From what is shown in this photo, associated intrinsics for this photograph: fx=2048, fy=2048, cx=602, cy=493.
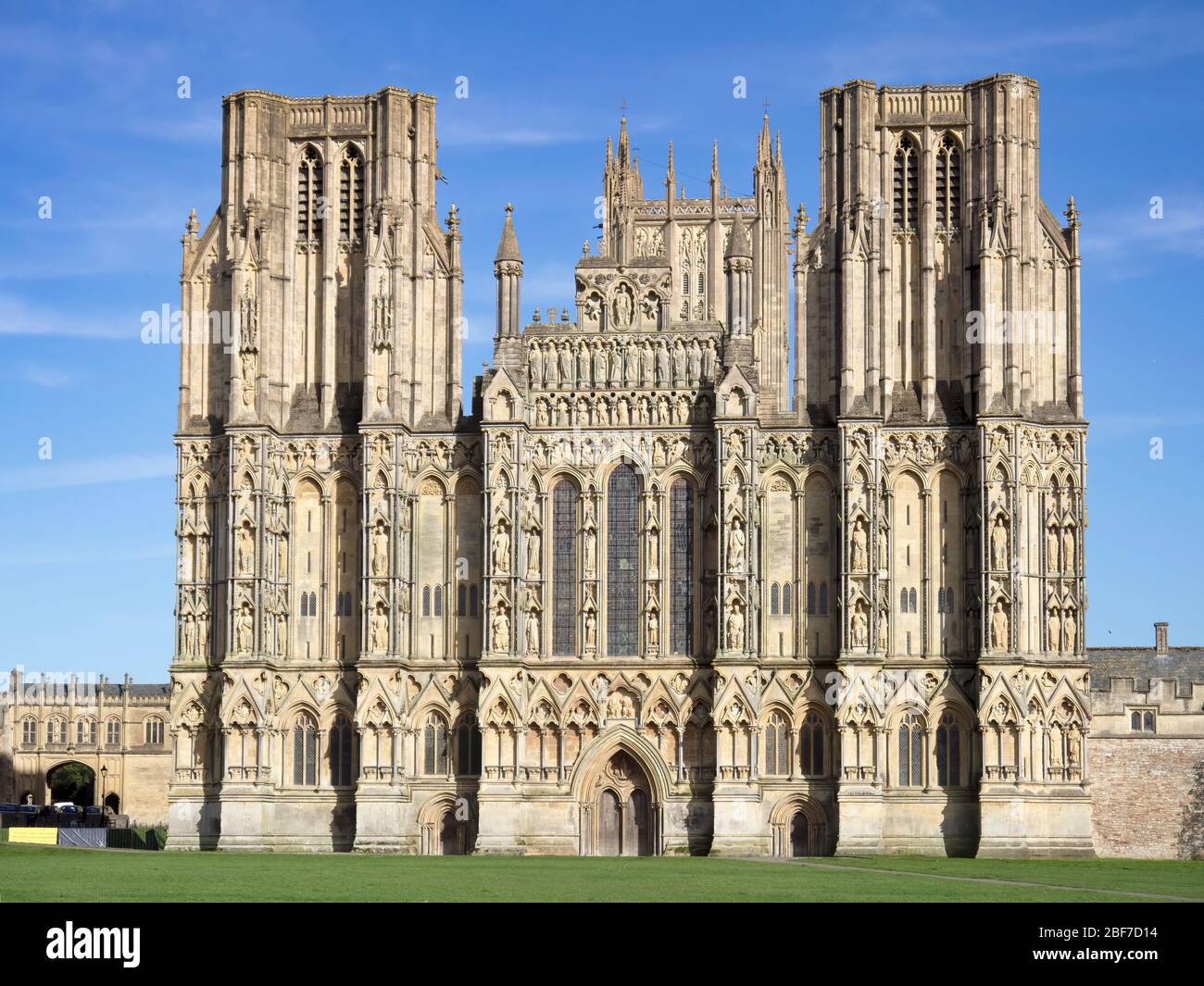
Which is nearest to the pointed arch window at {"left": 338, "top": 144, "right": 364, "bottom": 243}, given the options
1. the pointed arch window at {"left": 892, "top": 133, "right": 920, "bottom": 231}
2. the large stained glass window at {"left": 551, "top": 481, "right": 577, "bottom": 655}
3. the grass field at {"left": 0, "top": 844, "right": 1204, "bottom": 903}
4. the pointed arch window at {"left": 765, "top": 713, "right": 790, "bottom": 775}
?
the large stained glass window at {"left": 551, "top": 481, "right": 577, "bottom": 655}

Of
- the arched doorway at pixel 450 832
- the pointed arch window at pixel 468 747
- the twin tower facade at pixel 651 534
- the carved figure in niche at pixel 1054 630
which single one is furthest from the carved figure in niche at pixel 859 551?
the arched doorway at pixel 450 832

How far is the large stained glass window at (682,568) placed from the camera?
77312mm

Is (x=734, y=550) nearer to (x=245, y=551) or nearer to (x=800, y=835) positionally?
(x=800, y=835)

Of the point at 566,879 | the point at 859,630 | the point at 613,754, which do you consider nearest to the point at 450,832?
the point at 613,754

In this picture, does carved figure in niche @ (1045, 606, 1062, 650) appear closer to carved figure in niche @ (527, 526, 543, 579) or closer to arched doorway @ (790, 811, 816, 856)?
arched doorway @ (790, 811, 816, 856)

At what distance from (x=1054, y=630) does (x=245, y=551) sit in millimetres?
30318

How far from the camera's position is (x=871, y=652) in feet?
247

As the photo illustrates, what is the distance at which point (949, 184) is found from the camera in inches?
3150

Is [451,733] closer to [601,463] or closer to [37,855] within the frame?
[601,463]

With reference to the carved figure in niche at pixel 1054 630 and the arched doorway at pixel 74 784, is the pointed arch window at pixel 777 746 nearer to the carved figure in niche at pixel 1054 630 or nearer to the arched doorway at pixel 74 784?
the carved figure in niche at pixel 1054 630

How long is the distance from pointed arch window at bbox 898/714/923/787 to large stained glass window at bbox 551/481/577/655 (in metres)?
12.8

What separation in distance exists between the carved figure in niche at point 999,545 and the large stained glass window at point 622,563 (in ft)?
43.7

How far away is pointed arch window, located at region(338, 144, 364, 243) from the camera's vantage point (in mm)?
81938
